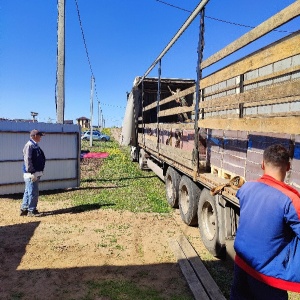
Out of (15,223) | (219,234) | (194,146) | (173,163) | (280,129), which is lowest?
(15,223)

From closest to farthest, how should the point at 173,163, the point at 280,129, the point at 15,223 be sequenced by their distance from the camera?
the point at 280,129, the point at 15,223, the point at 173,163

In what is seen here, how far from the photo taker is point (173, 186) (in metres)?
7.06

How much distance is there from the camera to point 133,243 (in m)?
5.12

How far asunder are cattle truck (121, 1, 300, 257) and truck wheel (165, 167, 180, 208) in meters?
0.02

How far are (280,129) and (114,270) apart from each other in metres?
2.95

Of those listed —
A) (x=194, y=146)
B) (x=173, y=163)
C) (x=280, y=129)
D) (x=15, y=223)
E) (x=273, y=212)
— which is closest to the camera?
(x=273, y=212)

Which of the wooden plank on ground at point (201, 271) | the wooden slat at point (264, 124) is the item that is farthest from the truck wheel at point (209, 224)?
the wooden slat at point (264, 124)

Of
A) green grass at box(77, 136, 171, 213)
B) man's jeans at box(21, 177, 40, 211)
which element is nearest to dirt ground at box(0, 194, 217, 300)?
man's jeans at box(21, 177, 40, 211)

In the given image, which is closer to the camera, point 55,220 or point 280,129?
point 280,129

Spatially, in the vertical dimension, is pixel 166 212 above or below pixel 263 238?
below

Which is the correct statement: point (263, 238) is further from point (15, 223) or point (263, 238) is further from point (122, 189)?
point (122, 189)

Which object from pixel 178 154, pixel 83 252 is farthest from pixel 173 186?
pixel 83 252

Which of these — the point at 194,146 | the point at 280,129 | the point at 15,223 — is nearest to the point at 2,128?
the point at 15,223

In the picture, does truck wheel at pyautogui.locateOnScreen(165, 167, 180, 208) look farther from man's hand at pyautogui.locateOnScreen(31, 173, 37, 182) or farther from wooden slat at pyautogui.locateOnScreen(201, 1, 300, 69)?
wooden slat at pyautogui.locateOnScreen(201, 1, 300, 69)
